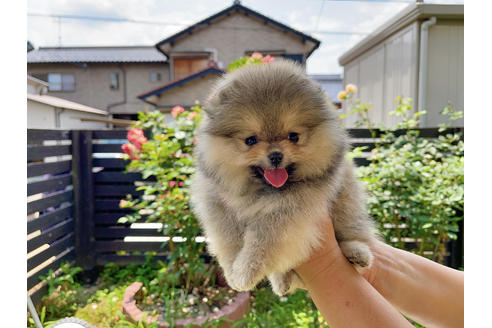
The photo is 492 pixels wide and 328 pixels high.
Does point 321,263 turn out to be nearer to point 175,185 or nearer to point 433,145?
point 175,185

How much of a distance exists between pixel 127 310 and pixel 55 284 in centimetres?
109

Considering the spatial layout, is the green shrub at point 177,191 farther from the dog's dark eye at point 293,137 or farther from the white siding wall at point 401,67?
the white siding wall at point 401,67

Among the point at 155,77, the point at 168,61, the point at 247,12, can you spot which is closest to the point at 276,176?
the point at 247,12

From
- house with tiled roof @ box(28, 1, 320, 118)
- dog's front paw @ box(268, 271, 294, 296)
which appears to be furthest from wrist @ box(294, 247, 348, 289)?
house with tiled roof @ box(28, 1, 320, 118)

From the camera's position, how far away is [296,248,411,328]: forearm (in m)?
1.33

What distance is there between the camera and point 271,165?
134 centimetres

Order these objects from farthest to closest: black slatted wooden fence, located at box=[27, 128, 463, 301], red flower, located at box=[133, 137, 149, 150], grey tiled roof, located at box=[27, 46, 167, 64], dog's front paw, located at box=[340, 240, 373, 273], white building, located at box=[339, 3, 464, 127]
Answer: grey tiled roof, located at box=[27, 46, 167, 64] < white building, located at box=[339, 3, 464, 127] < black slatted wooden fence, located at box=[27, 128, 463, 301] < red flower, located at box=[133, 137, 149, 150] < dog's front paw, located at box=[340, 240, 373, 273]

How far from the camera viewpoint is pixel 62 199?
3887mm

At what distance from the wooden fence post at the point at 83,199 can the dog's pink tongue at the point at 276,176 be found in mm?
3443

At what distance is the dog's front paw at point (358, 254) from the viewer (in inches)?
62.4

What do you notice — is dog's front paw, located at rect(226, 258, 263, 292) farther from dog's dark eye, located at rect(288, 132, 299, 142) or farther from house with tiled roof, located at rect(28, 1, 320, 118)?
house with tiled roof, located at rect(28, 1, 320, 118)

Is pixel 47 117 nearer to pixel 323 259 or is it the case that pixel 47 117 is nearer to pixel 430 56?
pixel 430 56

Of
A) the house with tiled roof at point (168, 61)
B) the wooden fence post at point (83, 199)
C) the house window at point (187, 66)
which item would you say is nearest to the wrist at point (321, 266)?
the wooden fence post at point (83, 199)

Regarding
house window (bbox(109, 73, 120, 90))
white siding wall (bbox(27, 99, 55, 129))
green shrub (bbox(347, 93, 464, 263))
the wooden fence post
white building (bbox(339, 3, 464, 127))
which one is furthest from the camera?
house window (bbox(109, 73, 120, 90))
